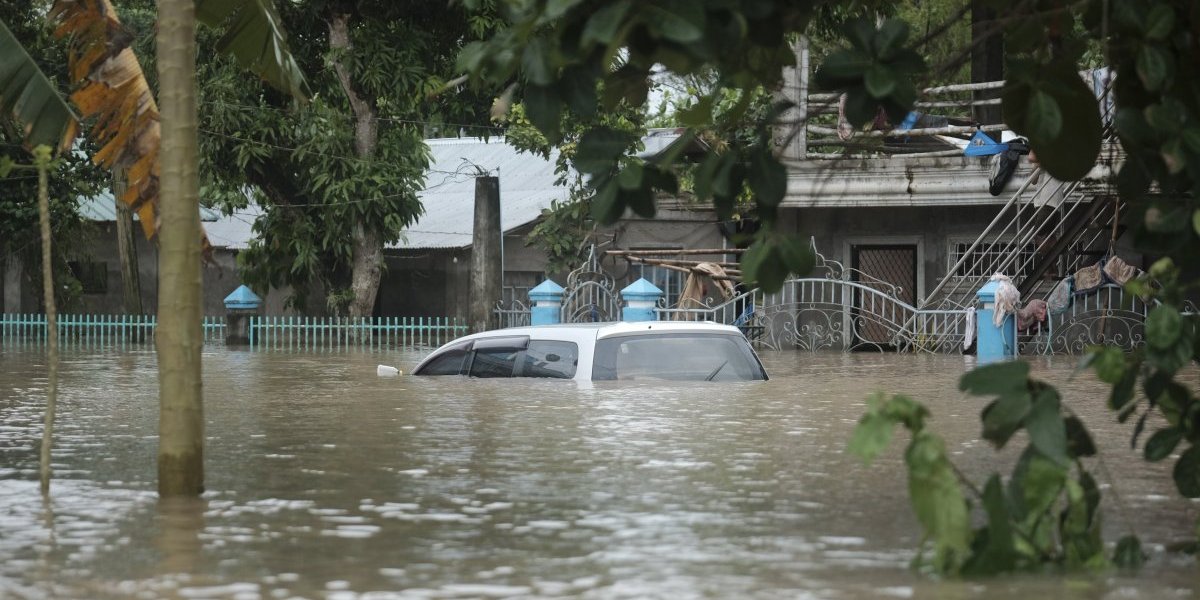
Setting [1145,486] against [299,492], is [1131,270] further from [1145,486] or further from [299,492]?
[299,492]

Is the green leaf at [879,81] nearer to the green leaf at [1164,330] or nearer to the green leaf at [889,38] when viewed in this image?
the green leaf at [889,38]

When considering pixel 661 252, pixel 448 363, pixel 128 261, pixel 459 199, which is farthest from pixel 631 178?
pixel 459 199

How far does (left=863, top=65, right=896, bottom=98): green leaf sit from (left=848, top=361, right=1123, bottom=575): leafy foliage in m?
1.11

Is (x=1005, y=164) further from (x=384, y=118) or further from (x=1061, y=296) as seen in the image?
(x=384, y=118)

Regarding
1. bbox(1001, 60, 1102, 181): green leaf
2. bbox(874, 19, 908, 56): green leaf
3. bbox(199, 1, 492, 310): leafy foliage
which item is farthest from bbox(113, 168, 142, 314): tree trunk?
bbox(874, 19, 908, 56): green leaf

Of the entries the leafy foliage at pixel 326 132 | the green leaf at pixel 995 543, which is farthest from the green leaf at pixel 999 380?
the leafy foliage at pixel 326 132

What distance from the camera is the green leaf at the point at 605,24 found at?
5.38 metres

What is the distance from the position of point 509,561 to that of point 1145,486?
4244 millimetres

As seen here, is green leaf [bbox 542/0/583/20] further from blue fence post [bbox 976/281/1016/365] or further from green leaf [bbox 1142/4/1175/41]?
blue fence post [bbox 976/281/1016/365]

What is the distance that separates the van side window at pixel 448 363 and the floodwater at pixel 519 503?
27.5 inches

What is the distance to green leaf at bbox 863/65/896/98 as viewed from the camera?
5891 millimetres

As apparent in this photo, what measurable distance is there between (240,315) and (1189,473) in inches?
986

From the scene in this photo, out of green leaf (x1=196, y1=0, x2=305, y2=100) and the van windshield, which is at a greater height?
green leaf (x1=196, y1=0, x2=305, y2=100)

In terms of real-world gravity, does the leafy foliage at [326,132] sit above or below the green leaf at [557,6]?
above
